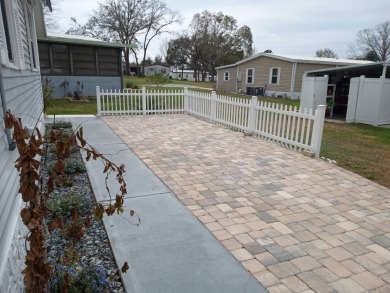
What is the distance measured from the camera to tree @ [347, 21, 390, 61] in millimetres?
43500

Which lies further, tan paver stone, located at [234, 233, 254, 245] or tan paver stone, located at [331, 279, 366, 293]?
tan paver stone, located at [234, 233, 254, 245]

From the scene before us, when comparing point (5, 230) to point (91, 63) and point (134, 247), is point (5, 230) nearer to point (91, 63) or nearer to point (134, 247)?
point (134, 247)

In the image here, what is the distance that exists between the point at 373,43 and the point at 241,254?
5330 centimetres

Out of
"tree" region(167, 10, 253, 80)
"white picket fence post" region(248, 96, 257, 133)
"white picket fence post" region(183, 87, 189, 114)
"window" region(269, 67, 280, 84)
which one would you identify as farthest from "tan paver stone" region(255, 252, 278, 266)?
"tree" region(167, 10, 253, 80)

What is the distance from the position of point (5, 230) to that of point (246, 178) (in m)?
3.41

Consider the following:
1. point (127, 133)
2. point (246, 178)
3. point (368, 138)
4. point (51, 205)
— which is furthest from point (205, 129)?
point (51, 205)

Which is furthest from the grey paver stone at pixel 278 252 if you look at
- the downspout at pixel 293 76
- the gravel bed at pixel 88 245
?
the downspout at pixel 293 76

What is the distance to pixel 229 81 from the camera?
89.1ft

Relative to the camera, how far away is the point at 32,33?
7.43 m

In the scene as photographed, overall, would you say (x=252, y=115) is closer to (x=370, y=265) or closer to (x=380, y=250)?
(x=380, y=250)

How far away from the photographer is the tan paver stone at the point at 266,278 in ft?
7.45

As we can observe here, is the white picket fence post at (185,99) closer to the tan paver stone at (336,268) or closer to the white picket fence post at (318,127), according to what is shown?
the white picket fence post at (318,127)

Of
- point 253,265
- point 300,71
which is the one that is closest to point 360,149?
point 253,265

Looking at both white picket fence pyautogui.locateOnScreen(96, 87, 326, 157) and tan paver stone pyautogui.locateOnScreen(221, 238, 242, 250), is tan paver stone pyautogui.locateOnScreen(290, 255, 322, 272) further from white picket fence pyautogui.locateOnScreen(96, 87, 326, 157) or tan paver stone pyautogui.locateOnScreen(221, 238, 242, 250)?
white picket fence pyautogui.locateOnScreen(96, 87, 326, 157)
